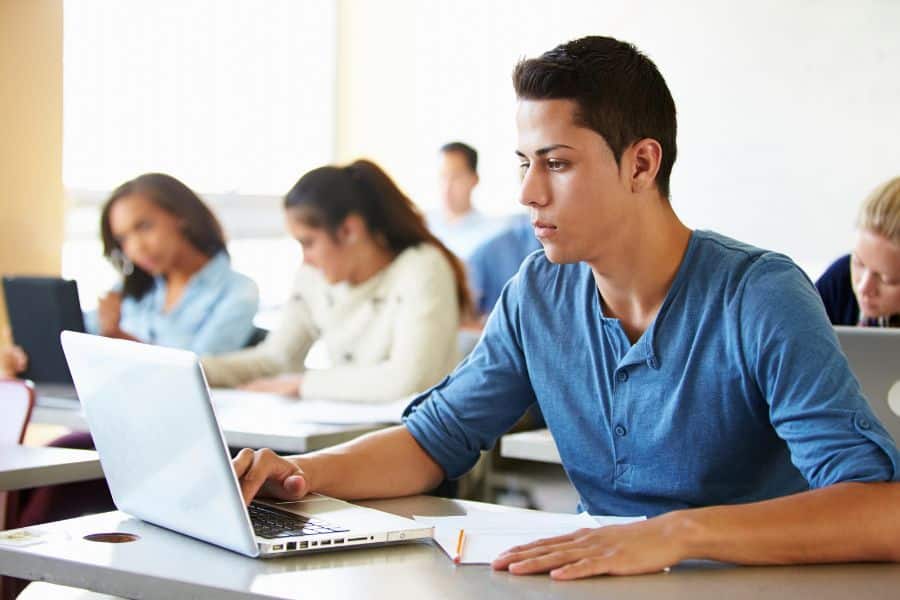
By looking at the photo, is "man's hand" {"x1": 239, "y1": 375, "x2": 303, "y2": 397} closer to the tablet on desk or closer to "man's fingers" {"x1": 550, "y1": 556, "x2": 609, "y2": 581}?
the tablet on desk

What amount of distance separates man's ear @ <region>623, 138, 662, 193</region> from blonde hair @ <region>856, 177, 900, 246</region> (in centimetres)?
118

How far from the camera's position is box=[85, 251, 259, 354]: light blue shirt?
3777 mm

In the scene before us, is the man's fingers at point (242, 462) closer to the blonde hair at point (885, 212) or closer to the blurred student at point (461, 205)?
the blonde hair at point (885, 212)

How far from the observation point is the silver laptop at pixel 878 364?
1.94 m

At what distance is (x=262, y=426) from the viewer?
2576 millimetres

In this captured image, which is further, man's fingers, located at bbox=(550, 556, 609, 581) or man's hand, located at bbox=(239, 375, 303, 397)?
man's hand, located at bbox=(239, 375, 303, 397)

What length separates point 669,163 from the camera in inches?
67.1

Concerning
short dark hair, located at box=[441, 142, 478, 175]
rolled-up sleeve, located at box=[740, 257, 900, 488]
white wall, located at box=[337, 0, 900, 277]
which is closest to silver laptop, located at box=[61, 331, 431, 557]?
rolled-up sleeve, located at box=[740, 257, 900, 488]

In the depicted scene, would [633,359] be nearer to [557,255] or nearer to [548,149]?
[557,255]

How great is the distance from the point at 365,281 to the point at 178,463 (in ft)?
7.03

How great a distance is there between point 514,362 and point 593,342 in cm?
16

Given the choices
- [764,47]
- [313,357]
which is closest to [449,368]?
[313,357]

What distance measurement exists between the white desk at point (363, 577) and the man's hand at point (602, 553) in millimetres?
13

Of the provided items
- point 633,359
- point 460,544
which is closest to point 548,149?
point 633,359
